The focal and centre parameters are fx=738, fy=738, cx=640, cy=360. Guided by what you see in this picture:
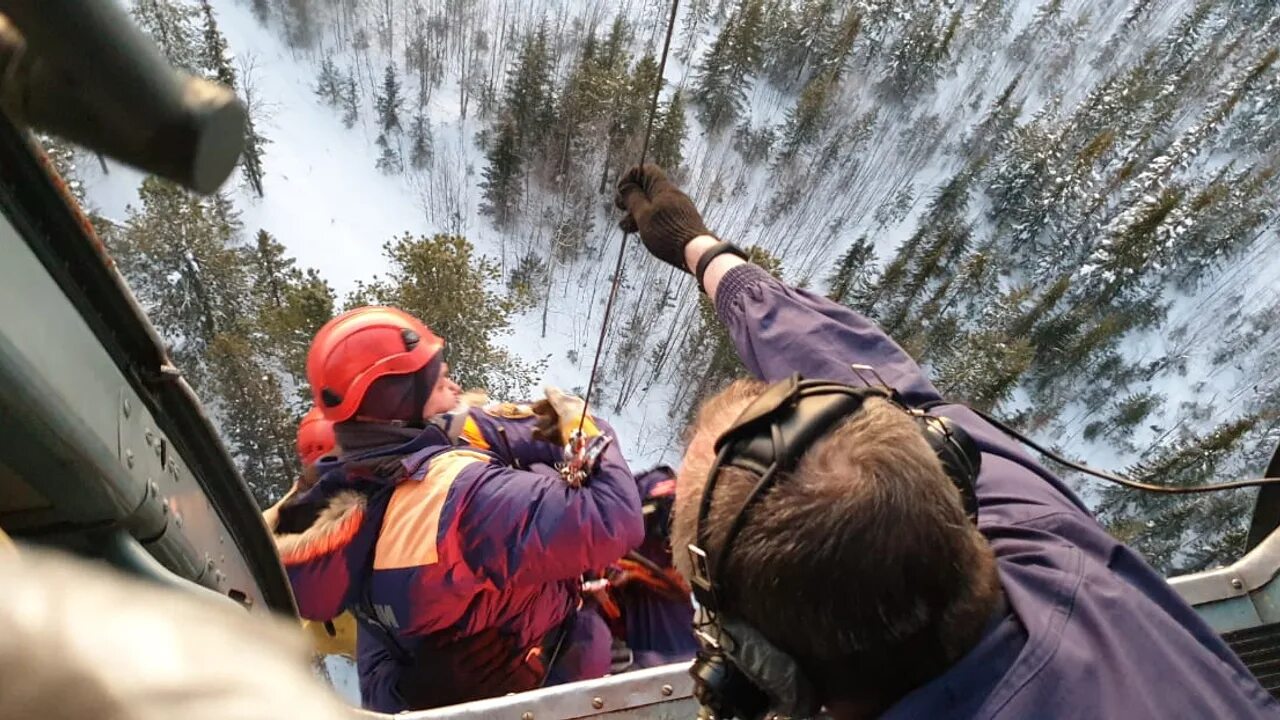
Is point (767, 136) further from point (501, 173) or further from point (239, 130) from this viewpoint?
point (239, 130)

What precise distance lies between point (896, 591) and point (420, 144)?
20.8 m

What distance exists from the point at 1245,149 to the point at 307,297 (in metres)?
30.0

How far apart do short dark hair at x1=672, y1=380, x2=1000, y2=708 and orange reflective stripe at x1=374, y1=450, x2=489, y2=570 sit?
96cm

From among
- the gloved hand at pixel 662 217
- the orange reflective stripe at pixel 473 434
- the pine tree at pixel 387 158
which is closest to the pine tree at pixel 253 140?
the pine tree at pixel 387 158

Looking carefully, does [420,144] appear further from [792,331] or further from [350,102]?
[792,331]

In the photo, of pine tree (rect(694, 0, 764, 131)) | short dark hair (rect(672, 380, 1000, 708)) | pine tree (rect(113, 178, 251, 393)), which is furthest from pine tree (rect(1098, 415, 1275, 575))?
pine tree (rect(113, 178, 251, 393))

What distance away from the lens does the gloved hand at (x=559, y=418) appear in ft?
7.52

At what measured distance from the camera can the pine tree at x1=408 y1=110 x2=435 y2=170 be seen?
19906 millimetres

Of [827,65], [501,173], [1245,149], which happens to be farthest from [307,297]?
[1245,149]

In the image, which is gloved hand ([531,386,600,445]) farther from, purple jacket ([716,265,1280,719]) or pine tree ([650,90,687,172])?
pine tree ([650,90,687,172])

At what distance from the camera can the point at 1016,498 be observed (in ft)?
4.69

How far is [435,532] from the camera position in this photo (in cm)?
185

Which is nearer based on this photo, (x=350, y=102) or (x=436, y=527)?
(x=436, y=527)

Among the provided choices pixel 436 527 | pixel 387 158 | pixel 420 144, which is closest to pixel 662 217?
pixel 436 527
